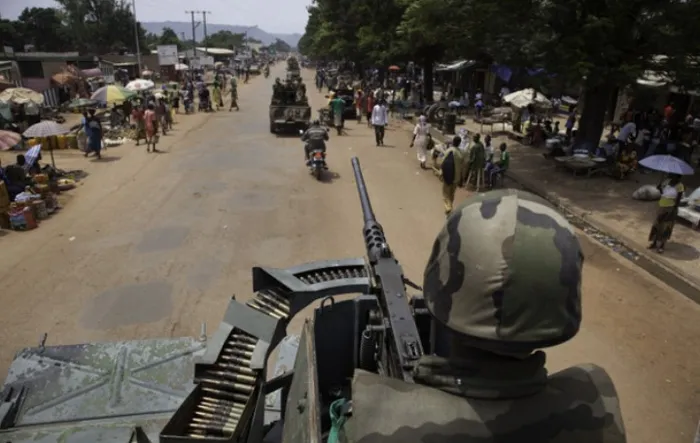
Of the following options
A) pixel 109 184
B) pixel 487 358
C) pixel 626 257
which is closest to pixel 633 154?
pixel 626 257

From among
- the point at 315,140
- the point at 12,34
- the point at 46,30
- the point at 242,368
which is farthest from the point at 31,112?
the point at 46,30

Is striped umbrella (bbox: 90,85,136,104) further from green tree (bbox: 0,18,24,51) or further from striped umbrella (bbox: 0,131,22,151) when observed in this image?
green tree (bbox: 0,18,24,51)

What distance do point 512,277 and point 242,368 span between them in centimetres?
181

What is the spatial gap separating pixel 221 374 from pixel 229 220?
24.3ft

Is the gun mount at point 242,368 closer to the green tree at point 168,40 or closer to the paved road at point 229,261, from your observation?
the paved road at point 229,261

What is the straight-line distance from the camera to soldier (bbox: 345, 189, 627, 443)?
1.46 metres

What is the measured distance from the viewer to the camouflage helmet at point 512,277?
1451 mm

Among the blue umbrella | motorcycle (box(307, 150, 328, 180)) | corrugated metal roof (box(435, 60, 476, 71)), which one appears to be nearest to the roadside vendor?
motorcycle (box(307, 150, 328, 180))

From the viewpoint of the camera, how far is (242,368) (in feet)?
9.23

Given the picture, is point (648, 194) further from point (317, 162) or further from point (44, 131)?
point (44, 131)

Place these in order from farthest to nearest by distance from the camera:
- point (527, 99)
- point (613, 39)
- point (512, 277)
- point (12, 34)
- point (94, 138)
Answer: point (12, 34) < point (527, 99) < point (94, 138) < point (613, 39) < point (512, 277)

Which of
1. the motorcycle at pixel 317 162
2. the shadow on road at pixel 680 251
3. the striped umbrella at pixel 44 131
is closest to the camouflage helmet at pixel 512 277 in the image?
the shadow on road at pixel 680 251

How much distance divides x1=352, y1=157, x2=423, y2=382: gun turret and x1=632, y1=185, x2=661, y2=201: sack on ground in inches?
371

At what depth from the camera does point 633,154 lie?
522 inches
